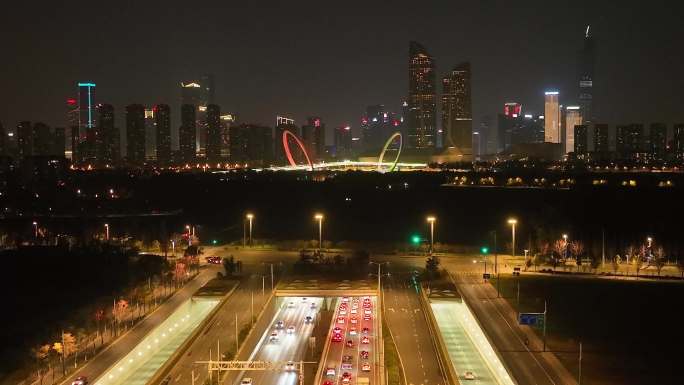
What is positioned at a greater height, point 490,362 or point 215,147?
point 215,147

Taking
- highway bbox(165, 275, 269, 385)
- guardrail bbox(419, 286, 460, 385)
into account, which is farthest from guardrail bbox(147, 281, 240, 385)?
guardrail bbox(419, 286, 460, 385)

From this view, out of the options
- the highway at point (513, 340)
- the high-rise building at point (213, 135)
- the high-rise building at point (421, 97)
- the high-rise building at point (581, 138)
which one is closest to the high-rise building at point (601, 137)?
the high-rise building at point (581, 138)

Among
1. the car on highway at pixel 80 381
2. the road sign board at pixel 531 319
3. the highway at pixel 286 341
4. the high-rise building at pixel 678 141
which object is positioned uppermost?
the high-rise building at pixel 678 141

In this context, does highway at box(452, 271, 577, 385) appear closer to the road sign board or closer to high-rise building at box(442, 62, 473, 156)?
the road sign board

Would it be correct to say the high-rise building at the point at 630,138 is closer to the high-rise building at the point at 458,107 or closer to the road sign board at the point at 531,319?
the high-rise building at the point at 458,107

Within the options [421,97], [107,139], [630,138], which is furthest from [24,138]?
[630,138]

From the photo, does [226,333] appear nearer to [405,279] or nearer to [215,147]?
[405,279]

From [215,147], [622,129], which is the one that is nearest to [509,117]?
[622,129]
